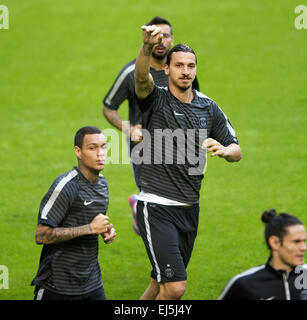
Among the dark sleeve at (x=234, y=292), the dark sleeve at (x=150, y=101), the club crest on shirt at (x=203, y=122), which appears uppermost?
the dark sleeve at (x=150, y=101)

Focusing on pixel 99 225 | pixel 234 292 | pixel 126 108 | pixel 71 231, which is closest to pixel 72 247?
pixel 71 231

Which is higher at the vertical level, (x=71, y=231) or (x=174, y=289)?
(x=71, y=231)

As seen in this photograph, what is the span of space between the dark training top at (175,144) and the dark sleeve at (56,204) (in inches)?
36.5

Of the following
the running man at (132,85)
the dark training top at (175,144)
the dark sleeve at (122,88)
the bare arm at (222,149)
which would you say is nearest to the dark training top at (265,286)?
the bare arm at (222,149)

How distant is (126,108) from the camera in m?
15.5

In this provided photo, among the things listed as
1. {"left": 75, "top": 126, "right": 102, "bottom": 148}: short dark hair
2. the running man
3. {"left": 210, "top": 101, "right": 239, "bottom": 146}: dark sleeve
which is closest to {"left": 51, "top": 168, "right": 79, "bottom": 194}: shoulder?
{"left": 75, "top": 126, "right": 102, "bottom": 148}: short dark hair

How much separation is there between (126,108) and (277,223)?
1001 centimetres

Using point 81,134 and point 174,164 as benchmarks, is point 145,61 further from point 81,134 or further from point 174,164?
point 174,164

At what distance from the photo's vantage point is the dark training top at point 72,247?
6570 mm

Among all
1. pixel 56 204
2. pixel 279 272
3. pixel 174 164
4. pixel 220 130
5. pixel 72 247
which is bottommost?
pixel 279 272

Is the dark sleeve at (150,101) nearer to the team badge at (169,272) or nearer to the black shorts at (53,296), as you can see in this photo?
the team badge at (169,272)

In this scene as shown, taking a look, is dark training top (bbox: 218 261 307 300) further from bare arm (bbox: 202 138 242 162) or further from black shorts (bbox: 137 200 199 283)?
black shorts (bbox: 137 200 199 283)

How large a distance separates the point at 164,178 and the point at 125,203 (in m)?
4.61
